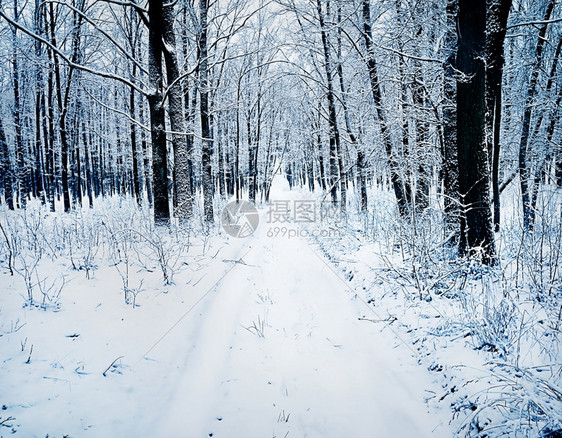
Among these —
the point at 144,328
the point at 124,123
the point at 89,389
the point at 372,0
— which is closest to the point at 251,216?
the point at 372,0

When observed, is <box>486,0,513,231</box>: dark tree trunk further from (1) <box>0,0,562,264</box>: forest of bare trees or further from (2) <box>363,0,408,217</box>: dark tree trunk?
(2) <box>363,0,408,217</box>: dark tree trunk

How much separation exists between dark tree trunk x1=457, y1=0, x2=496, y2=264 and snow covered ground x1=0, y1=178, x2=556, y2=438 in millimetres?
1601

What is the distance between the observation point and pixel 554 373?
2.16 meters

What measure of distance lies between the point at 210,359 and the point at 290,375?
1007 millimetres

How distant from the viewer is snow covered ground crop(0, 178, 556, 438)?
7.27 feet

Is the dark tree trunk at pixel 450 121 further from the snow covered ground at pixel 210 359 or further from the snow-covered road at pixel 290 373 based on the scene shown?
the snow-covered road at pixel 290 373

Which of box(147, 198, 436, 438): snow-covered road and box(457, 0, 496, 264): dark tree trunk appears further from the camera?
box(457, 0, 496, 264): dark tree trunk

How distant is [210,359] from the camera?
124 inches

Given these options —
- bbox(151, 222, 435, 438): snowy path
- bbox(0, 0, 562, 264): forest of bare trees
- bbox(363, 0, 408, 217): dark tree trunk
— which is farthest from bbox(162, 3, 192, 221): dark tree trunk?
bbox(363, 0, 408, 217): dark tree trunk

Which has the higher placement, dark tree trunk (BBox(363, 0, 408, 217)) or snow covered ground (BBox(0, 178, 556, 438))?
dark tree trunk (BBox(363, 0, 408, 217))

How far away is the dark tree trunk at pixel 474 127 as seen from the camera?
4.10 metres

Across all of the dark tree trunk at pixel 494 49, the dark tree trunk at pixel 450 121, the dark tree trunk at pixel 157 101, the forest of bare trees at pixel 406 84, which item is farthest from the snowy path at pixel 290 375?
the dark tree trunk at pixel 494 49

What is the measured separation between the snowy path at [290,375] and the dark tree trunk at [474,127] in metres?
2.32

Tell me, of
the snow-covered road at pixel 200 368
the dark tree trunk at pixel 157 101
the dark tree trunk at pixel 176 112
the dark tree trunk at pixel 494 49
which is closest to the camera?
the snow-covered road at pixel 200 368
